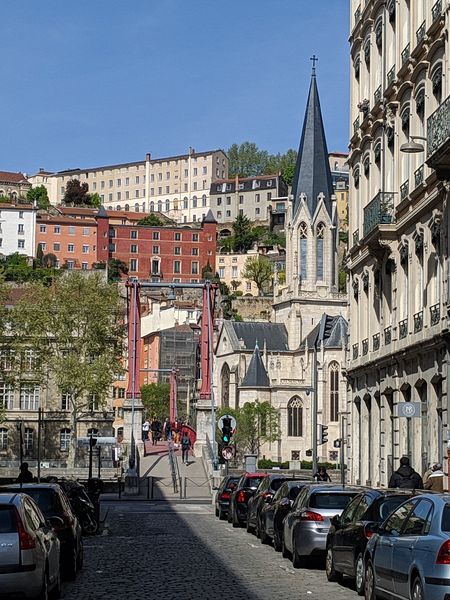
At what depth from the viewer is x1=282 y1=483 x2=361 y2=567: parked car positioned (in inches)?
791

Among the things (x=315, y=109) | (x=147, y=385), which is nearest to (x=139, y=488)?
(x=315, y=109)

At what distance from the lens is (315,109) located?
116938mm

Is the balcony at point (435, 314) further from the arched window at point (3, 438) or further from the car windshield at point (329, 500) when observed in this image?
the arched window at point (3, 438)

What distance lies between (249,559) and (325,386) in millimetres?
91543

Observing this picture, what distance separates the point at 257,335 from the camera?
12625cm

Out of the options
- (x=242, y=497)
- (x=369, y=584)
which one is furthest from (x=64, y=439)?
(x=369, y=584)

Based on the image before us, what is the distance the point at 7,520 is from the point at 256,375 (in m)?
104

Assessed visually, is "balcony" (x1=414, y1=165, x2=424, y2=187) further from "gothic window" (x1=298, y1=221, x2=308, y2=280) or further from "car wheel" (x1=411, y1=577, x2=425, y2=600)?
"gothic window" (x1=298, y1=221, x2=308, y2=280)

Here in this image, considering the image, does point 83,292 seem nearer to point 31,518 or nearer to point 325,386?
point 325,386

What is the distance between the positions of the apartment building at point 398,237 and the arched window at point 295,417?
72.0 metres

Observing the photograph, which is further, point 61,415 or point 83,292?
point 61,415

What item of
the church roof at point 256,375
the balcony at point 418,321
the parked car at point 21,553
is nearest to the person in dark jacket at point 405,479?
the balcony at point 418,321

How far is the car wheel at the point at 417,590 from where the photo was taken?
Answer: 42.2 feet

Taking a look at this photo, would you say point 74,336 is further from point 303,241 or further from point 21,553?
point 21,553
